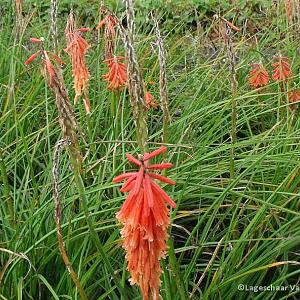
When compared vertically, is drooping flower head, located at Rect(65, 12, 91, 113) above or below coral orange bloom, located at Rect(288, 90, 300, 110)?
above

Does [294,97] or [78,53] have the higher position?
[78,53]

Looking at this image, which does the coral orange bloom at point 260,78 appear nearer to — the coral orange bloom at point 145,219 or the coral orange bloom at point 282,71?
the coral orange bloom at point 282,71

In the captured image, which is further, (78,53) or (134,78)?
(78,53)

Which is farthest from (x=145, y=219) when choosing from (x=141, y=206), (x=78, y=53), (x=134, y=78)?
(x=78, y=53)

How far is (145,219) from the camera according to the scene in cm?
146

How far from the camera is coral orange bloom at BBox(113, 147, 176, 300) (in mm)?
1411

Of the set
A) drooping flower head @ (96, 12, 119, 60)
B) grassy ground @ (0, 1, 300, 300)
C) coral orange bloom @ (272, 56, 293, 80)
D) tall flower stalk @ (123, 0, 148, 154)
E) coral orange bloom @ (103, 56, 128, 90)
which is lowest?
grassy ground @ (0, 1, 300, 300)

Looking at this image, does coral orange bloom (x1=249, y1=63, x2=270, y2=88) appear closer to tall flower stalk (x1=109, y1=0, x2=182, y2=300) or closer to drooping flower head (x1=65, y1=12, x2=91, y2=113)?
drooping flower head (x1=65, y1=12, x2=91, y2=113)

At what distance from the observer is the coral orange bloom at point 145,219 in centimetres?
141

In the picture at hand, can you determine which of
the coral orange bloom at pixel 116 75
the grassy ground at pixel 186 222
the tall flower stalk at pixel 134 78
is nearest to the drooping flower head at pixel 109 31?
the coral orange bloom at pixel 116 75

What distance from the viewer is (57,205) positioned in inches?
66.4

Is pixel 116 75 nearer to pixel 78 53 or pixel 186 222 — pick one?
pixel 78 53

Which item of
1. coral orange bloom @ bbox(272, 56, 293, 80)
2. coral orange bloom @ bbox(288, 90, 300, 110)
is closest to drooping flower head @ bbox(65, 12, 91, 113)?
coral orange bloom @ bbox(272, 56, 293, 80)

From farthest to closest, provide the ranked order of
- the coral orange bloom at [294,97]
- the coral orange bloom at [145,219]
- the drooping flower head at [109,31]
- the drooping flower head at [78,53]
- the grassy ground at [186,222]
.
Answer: the coral orange bloom at [294,97]
the drooping flower head at [109,31]
the drooping flower head at [78,53]
the grassy ground at [186,222]
the coral orange bloom at [145,219]
